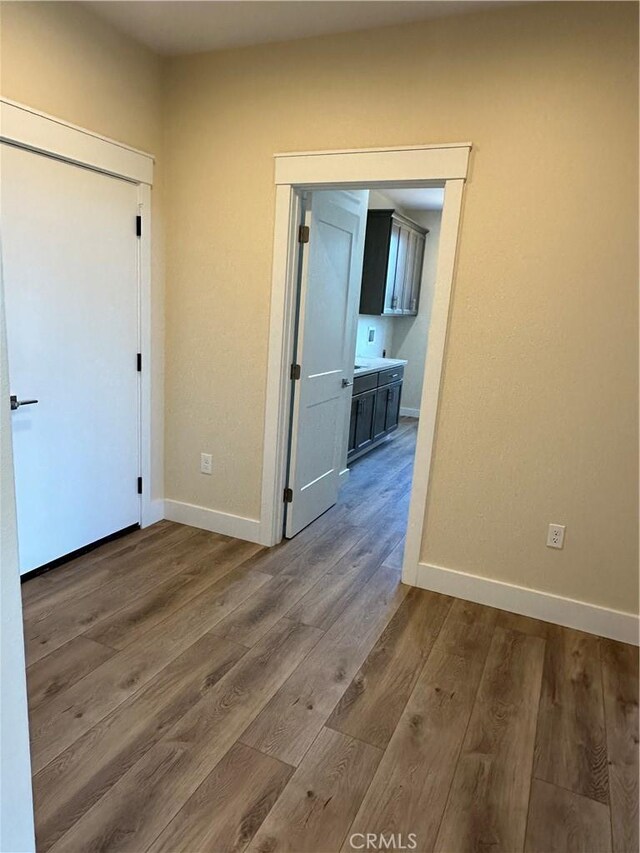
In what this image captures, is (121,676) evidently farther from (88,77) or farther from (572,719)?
(88,77)

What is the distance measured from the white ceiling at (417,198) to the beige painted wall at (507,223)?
2.91 metres

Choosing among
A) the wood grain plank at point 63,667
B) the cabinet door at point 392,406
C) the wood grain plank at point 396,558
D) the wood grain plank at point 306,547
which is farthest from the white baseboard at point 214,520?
the cabinet door at point 392,406

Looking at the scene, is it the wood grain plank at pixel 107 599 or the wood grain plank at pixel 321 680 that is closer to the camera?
the wood grain plank at pixel 321 680

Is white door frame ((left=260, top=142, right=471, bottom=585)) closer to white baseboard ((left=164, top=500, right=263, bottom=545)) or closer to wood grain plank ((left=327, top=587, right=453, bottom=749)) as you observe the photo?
white baseboard ((left=164, top=500, right=263, bottom=545))

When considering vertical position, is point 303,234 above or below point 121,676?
above

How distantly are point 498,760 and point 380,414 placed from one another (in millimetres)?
3835

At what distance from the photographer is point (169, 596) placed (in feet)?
8.48

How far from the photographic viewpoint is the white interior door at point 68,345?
2365 mm

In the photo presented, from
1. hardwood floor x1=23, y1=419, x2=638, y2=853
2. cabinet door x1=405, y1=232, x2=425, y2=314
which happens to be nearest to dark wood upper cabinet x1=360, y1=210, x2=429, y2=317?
cabinet door x1=405, y1=232, x2=425, y2=314

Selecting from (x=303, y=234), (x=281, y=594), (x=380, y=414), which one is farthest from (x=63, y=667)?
(x=380, y=414)

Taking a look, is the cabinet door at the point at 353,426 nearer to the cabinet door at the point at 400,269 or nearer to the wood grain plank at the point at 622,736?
the cabinet door at the point at 400,269

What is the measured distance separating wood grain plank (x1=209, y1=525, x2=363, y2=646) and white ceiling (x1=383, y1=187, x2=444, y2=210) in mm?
3833

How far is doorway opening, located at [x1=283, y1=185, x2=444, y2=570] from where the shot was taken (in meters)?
3.07

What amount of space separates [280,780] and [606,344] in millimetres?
2082
